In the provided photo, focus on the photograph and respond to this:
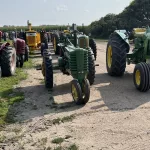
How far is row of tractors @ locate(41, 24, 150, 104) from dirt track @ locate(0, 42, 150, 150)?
11.4 inches

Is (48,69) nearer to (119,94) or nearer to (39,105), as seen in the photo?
(39,105)

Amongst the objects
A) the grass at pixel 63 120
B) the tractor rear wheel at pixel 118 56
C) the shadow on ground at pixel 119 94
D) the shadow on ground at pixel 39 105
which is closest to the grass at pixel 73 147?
the grass at pixel 63 120

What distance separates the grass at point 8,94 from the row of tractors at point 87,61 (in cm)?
95

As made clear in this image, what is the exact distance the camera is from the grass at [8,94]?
5.88 metres

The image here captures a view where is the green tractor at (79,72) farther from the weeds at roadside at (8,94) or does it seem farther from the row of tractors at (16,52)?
the row of tractors at (16,52)

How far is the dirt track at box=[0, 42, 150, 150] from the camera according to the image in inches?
178

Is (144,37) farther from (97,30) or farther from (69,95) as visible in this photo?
(97,30)

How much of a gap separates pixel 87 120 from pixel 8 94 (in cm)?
285

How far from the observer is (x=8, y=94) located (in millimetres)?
7598

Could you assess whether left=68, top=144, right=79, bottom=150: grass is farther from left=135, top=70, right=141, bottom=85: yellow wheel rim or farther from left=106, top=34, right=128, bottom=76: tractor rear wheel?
left=106, top=34, right=128, bottom=76: tractor rear wheel

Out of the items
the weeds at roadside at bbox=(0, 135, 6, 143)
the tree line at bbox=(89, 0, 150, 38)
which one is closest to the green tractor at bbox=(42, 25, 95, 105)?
the weeds at roadside at bbox=(0, 135, 6, 143)

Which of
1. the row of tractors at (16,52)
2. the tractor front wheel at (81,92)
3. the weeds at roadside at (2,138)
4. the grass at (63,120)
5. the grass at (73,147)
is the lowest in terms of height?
the weeds at roadside at (2,138)

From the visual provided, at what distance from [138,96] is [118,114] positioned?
4.78ft

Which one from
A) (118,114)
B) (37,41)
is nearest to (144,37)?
(118,114)
